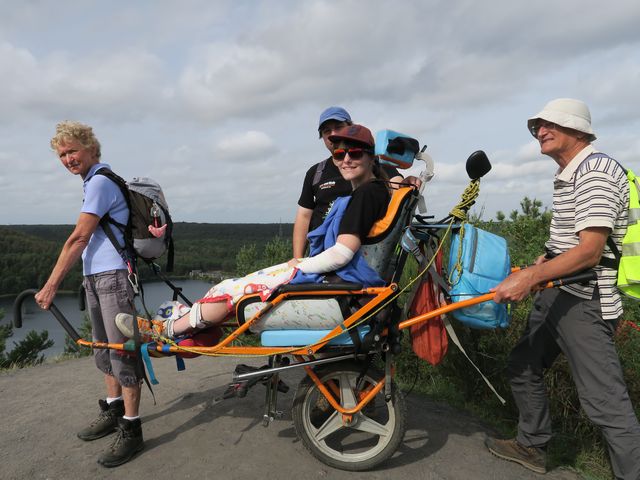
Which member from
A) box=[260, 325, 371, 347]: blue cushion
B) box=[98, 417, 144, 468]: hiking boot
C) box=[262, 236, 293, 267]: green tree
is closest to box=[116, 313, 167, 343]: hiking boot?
box=[98, 417, 144, 468]: hiking boot

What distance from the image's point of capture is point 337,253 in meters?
2.67

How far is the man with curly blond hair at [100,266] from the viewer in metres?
3.13

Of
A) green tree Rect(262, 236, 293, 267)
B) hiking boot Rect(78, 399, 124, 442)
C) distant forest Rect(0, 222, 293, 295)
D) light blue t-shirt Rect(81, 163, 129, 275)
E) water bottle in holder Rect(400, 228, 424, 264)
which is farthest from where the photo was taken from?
distant forest Rect(0, 222, 293, 295)

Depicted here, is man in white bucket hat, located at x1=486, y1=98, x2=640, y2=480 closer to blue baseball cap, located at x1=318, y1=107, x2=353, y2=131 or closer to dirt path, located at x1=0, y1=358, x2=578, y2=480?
dirt path, located at x1=0, y1=358, x2=578, y2=480

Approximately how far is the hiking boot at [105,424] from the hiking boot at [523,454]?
113 inches

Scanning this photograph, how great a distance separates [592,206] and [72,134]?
11.0 ft

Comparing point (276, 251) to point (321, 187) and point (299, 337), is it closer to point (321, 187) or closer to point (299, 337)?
point (321, 187)

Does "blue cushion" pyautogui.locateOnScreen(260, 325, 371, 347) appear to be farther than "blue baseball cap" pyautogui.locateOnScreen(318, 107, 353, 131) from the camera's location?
No

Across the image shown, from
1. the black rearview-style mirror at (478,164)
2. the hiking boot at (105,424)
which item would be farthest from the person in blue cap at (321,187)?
the hiking boot at (105,424)

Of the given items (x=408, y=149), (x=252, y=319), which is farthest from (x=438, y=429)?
(x=408, y=149)

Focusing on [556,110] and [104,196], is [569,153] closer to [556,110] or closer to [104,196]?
[556,110]

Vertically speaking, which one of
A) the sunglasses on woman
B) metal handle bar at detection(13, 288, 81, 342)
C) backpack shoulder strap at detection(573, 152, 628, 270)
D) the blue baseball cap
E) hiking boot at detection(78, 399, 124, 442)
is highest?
the blue baseball cap

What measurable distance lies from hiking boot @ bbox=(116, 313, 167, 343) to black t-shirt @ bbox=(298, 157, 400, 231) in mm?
1630

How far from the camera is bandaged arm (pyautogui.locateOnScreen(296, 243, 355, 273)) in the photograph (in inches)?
105
